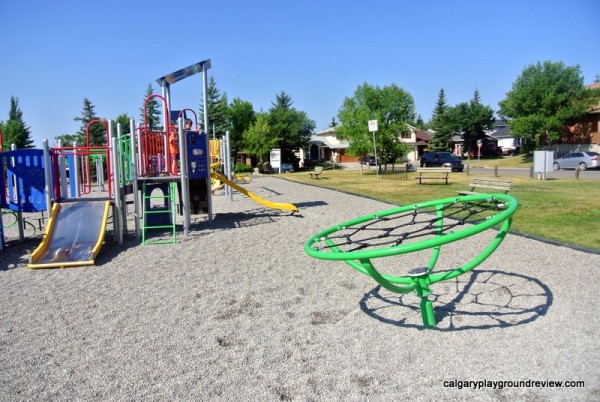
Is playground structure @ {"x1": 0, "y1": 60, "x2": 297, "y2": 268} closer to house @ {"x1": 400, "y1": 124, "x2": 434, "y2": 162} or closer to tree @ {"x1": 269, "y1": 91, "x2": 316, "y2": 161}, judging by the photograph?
tree @ {"x1": 269, "y1": 91, "x2": 316, "y2": 161}

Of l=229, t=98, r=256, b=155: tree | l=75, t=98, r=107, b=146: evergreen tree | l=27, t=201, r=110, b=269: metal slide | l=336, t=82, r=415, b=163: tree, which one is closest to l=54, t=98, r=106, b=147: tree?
l=75, t=98, r=107, b=146: evergreen tree

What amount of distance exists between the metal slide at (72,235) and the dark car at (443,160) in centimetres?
2892

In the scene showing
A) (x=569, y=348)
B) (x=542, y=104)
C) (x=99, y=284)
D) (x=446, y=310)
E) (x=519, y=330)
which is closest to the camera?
(x=569, y=348)

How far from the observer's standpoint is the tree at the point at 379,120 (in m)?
35.5

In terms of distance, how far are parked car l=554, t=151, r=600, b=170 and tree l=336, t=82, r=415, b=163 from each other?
1170cm

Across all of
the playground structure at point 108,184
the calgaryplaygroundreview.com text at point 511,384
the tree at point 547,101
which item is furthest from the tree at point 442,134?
the calgaryplaygroundreview.com text at point 511,384

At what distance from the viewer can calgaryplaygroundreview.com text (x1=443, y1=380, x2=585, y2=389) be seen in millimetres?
3078

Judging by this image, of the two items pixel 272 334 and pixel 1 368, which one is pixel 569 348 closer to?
pixel 272 334

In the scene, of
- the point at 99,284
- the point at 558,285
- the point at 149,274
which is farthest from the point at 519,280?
the point at 99,284

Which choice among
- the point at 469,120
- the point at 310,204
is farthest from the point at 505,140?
the point at 310,204

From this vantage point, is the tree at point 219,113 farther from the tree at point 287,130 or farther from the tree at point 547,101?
the tree at point 547,101

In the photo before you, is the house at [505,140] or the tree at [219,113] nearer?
the tree at [219,113]

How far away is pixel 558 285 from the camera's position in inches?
208

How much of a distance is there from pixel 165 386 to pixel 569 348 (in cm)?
316
